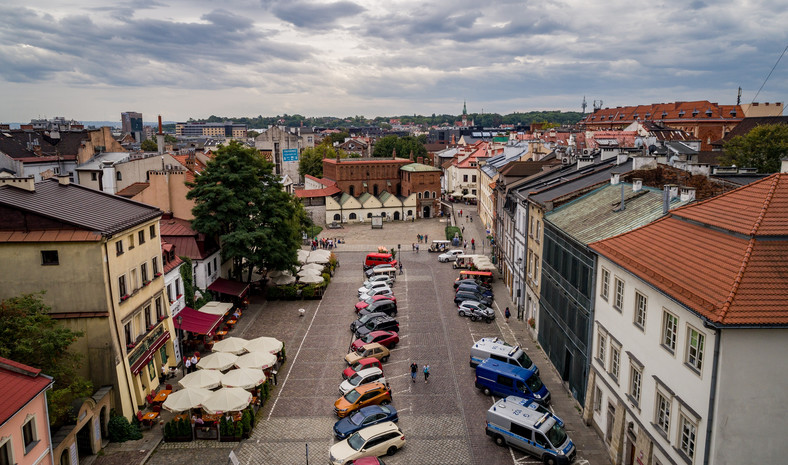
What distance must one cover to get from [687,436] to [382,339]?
2153cm

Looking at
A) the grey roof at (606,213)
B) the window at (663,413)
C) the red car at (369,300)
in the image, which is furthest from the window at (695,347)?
the red car at (369,300)

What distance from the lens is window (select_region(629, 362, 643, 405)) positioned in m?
20.8

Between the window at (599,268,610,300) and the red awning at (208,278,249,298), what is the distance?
28274 millimetres

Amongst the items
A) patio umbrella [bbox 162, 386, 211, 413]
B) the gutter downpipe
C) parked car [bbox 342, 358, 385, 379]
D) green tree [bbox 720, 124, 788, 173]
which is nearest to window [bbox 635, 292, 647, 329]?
the gutter downpipe

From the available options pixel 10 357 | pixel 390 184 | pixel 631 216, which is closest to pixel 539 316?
pixel 631 216

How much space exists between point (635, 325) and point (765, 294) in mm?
5858

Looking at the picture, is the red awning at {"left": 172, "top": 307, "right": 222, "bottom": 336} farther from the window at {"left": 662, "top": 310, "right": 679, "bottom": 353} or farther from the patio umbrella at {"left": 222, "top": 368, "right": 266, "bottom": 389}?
the window at {"left": 662, "top": 310, "right": 679, "bottom": 353}

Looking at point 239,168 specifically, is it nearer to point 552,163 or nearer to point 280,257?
point 280,257

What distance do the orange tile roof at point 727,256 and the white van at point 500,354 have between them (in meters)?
11.2

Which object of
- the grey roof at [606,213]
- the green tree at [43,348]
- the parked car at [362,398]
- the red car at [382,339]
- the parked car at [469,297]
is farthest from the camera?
the parked car at [469,297]

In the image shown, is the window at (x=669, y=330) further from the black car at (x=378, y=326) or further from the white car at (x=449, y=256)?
the white car at (x=449, y=256)

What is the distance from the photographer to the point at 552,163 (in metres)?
54.4

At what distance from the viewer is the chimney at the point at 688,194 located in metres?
23.7

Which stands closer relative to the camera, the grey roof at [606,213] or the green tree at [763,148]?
the grey roof at [606,213]
